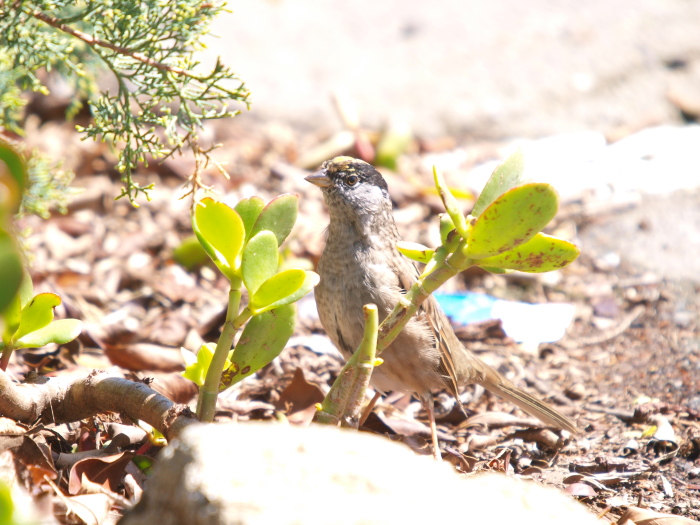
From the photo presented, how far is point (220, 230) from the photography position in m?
2.08

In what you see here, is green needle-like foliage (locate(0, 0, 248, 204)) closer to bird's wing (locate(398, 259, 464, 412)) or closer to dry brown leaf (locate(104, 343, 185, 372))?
dry brown leaf (locate(104, 343, 185, 372))

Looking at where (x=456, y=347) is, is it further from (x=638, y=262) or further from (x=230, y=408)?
(x=638, y=262)

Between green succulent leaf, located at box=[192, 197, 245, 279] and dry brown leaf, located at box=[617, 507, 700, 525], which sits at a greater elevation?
green succulent leaf, located at box=[192, 197, 245, 279]

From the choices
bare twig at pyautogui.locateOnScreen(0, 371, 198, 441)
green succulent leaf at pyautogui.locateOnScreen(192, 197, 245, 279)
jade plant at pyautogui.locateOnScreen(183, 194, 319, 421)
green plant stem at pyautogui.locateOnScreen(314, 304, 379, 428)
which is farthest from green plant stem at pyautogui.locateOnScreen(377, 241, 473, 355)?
bare twig at pyautogui.locateOnScreen(0, 371, 198, 441)

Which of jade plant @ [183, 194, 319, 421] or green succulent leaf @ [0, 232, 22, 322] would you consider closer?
green succulent leaf @ [0, 232, 22, 322]

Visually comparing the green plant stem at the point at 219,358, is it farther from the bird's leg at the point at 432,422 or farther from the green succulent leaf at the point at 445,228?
the bird's leg at the point at 432,422

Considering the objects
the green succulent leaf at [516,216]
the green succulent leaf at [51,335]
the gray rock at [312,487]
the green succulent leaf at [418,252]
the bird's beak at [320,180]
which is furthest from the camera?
the bird's beak at [320,180]

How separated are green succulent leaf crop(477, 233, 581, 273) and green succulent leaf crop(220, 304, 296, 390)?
0.67m

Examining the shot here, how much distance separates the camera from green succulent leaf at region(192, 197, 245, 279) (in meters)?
2.05

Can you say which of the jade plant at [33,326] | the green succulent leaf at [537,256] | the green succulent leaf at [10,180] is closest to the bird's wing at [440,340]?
the green succulent leaf at [537,256]

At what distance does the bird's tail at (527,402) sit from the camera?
3605mm

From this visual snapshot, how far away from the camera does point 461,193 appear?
20.5ft

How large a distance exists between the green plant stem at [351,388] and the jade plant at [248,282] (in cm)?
25

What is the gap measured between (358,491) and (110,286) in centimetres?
384
